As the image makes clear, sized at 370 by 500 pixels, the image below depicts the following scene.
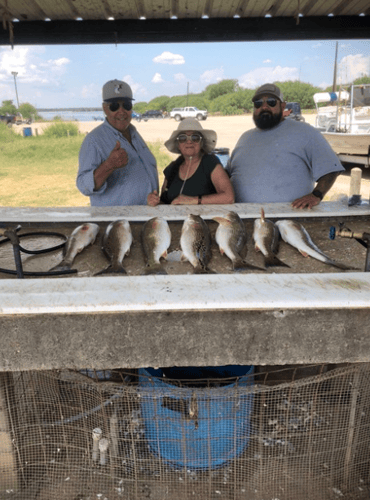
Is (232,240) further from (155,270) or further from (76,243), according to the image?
(76,243)

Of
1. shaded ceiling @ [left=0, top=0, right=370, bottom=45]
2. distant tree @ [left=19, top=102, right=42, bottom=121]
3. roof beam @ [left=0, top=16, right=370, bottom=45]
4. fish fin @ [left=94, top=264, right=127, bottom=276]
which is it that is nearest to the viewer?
fish fin @ [left=94, top=264, right=127, bottom=276]

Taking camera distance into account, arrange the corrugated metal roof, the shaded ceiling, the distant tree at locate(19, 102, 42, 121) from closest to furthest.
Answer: the corrugated metal roof, the shaded ceiling, the distant tree at locate(19, 102, 42, 121)

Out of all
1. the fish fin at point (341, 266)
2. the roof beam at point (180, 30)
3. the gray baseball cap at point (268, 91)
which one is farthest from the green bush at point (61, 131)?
the fish fin at point (341, 266)

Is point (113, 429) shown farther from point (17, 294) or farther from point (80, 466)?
point (17, 294)

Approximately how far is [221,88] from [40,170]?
5672cm

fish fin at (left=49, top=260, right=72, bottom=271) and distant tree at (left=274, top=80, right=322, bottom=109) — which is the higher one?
distant tree at (left=274, top=80, right=322, bottom=109)

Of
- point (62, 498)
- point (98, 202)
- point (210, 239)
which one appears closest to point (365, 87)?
point (98, 202)

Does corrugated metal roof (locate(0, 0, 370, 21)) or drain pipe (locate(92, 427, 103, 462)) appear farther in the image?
corrugated metal roof (locate(0, 0, 370, 21))

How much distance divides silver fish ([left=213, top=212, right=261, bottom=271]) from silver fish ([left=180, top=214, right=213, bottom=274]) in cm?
9

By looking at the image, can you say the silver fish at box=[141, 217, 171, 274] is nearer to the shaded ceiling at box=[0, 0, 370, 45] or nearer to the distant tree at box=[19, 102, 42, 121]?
the shaded ceiling at box=[0, 0, 370, 45]

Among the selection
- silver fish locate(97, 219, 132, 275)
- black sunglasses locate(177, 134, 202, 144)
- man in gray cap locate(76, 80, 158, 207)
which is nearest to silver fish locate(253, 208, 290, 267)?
silver fish locate(97, 219, 132, 275)

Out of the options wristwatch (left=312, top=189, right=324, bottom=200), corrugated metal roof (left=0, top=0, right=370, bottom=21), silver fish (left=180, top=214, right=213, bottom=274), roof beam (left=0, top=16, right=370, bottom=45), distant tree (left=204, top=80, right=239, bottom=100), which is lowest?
silver fish (left=180, top=214, right=213, bottom=274)

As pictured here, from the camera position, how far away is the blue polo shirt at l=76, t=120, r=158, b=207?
157 inches

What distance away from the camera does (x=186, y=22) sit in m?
5.00
